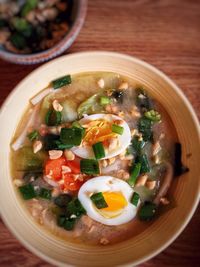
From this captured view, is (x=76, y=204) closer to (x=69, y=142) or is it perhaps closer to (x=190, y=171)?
(x=69, y=142)

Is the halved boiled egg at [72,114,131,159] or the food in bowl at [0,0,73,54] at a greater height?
the food in bowl at [0,0,73,54]

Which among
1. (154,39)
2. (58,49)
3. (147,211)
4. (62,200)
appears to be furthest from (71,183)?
(154,39)

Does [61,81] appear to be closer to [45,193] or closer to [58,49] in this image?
[58,49]

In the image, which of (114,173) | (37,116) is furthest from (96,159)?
(37,116)

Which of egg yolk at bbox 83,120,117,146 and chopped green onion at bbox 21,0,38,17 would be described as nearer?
egg yolk at bbox 83,120,117,146

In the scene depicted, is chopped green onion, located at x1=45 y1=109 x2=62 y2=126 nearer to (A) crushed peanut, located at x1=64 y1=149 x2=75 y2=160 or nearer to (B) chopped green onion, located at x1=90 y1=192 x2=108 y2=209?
Result: (A) crushed peanut, located at x1=64 y1=149 x2=75 y2=160

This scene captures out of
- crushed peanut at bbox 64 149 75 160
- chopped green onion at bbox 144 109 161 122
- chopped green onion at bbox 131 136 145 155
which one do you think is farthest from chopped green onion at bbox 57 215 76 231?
chopped green onion at bbox 144 109 161 122
